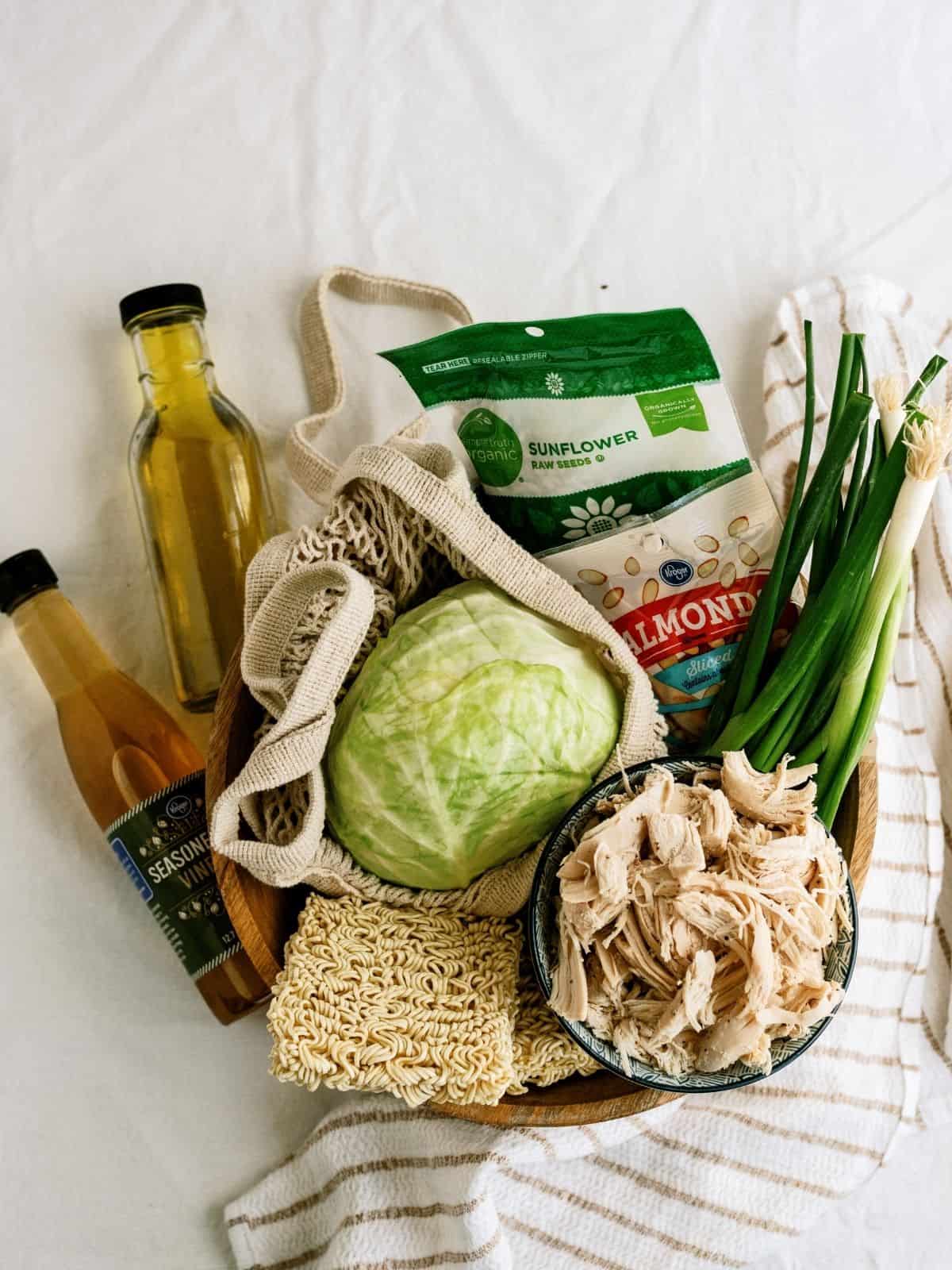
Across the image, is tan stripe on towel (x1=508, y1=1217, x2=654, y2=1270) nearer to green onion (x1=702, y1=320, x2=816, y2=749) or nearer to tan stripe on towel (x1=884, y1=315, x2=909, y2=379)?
green onion (x1=702, y1=320, x2=816, y2=749)

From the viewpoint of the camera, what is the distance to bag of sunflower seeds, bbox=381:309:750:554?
3.03 ft

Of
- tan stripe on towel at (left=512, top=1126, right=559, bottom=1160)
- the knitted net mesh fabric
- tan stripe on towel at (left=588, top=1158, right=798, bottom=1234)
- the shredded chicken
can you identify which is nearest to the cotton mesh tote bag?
the knitted net mesh fabric

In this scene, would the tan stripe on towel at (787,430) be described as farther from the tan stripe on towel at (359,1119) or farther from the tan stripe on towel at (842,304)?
the tan stripe on towel at (359,1119)

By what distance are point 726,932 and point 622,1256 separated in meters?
0.46

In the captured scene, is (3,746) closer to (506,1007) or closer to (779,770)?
(506,1007)

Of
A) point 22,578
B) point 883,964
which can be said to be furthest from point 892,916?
point 22,578

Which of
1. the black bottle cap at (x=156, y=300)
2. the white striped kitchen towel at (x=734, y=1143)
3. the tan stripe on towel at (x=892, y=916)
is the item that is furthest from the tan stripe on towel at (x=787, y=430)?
the black bottle cap at (x=156, y=300)

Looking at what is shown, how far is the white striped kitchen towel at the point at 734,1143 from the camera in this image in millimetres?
974

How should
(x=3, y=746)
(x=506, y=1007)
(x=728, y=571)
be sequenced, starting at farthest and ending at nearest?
(x=3, y=746)
(x=728, y=571)
(x=506, y=1007)

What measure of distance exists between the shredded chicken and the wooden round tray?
10 centimetres

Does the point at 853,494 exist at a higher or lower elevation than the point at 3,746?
lower

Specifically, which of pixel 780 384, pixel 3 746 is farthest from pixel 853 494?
pixel 3 746

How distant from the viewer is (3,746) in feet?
3.40

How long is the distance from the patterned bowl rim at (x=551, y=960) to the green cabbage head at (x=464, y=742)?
5 centimetres
